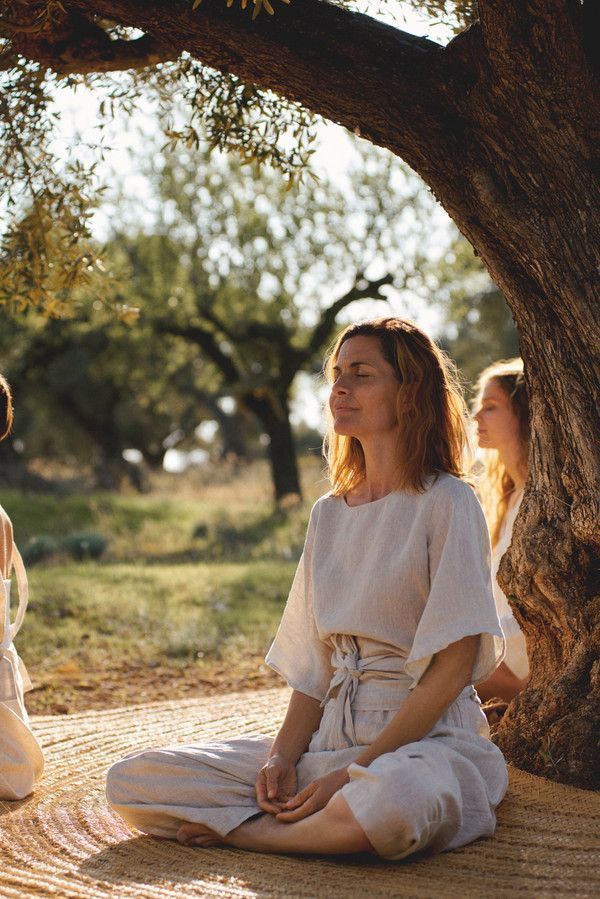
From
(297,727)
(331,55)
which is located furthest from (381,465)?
(331,55)

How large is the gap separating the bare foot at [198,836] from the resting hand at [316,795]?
0.30m

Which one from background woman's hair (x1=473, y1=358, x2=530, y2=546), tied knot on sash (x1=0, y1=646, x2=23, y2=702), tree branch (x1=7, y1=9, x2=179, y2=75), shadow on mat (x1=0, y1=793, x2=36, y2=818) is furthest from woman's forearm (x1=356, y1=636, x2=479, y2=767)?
tree branch (x1=7, y1=9, x2=179, y2=75)

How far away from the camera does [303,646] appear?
383 centimetres

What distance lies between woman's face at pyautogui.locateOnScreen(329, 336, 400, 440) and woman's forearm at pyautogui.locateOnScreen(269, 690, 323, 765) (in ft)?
3.23

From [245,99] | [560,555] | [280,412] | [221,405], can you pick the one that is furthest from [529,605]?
[221,405]

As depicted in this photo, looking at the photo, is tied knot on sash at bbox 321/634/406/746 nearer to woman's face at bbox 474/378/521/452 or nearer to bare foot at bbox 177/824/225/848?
bare foot at bbox 177/824/225/848

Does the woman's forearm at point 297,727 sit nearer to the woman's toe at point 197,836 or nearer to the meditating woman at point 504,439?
the woman's toe at point 197,836

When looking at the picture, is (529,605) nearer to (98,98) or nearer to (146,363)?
(98,98)

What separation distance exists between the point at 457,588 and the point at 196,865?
47.9 inches

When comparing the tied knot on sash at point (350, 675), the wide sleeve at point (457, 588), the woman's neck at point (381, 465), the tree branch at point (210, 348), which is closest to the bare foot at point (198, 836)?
the tied knot on sash at point (350, 675)

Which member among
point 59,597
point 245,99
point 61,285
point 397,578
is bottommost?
point 59,597

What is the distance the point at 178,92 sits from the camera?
598 centimetres

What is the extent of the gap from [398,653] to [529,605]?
1056mm

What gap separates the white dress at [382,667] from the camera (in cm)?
334
